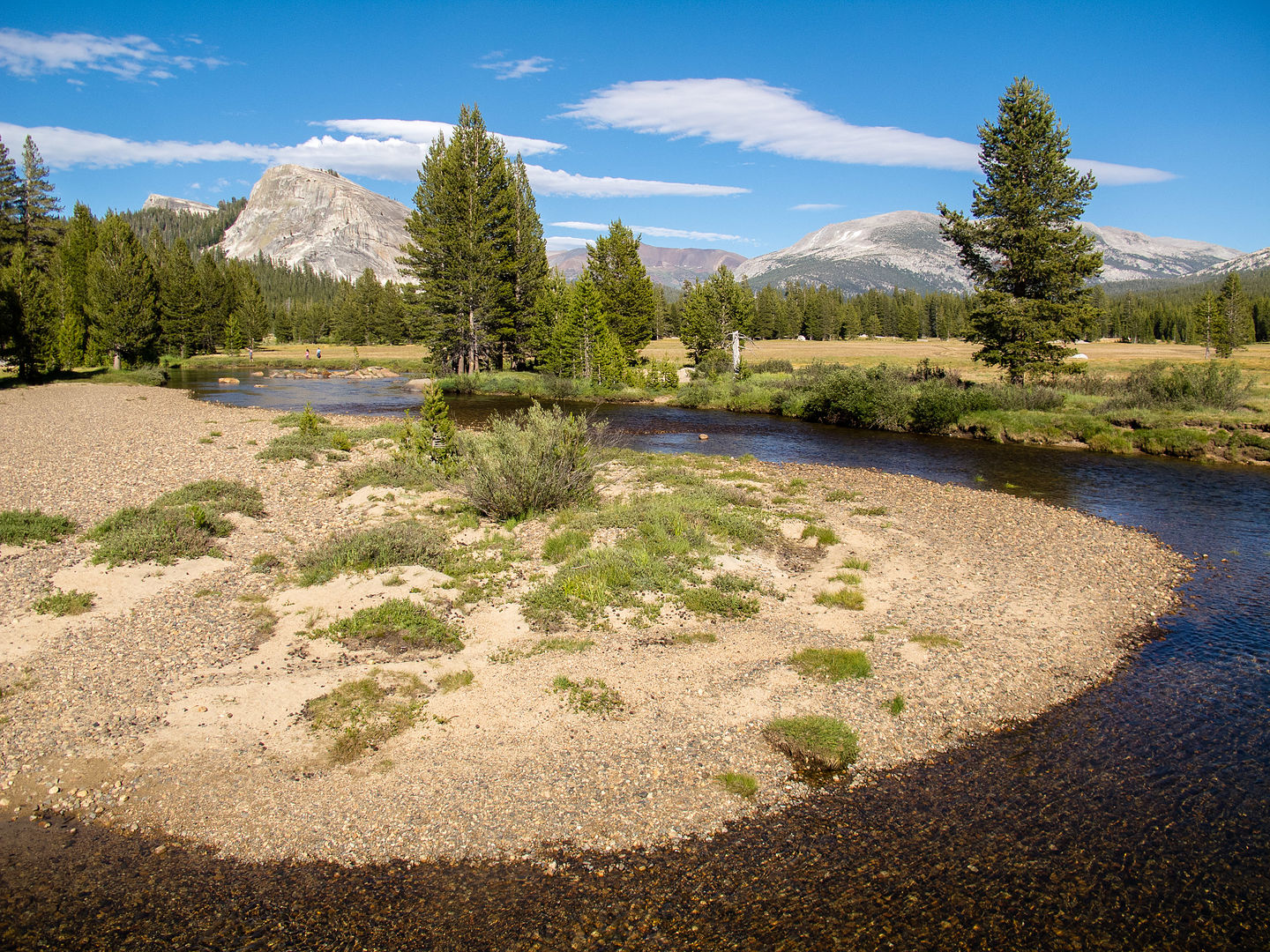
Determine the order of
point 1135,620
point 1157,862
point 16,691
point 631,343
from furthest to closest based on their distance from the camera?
point 631,343 < point 1135,620 < point 16,691 < point 1157,862

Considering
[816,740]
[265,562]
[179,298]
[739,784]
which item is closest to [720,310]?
[265,562]

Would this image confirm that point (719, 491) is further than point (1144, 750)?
Yes

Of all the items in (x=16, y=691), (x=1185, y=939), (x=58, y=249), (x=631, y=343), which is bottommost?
(x=1185, y=939)

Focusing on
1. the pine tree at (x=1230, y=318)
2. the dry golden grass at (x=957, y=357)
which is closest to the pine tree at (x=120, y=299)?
the dry golden grass at (x=957, y=357)

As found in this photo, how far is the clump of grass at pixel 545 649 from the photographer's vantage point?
1025 cm

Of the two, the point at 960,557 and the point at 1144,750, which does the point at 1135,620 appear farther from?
the point at 1144,750

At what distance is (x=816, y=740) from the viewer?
27.5ft

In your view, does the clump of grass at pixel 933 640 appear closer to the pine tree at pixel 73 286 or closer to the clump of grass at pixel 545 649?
the clump of grass at pixel 545 649

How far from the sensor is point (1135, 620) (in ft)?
40.5

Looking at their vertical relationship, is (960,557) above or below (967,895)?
above

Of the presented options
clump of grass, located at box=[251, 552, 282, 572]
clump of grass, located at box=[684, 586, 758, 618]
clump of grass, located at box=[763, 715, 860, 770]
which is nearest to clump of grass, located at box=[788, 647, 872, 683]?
clump of grass, located at box=[763, 715, 860, 770]

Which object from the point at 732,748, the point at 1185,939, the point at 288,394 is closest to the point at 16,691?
the point at 732,748

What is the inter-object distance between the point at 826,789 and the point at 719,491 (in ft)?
39.1

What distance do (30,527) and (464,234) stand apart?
4240 centimetres
